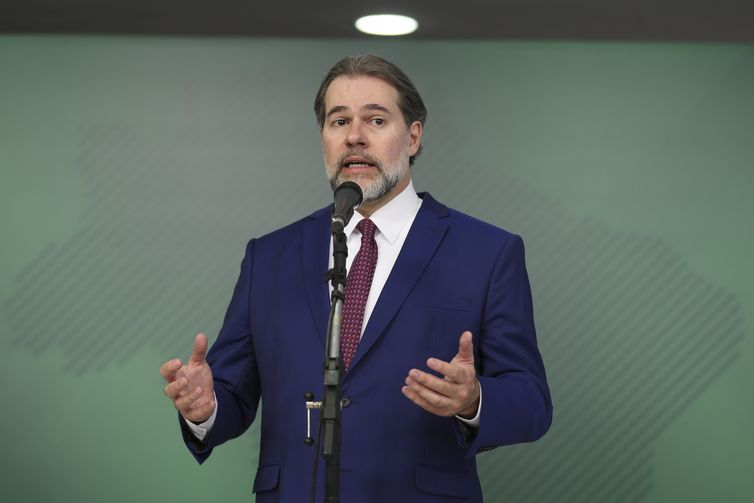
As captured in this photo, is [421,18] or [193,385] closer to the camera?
[193,385]

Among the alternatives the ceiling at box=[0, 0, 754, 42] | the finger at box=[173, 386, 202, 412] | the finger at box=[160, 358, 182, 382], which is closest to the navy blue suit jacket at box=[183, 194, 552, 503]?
the finger at box=[173, 386, 202, 412]

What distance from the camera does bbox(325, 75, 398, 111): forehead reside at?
2604 millimetres

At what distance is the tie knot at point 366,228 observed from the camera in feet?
8.36

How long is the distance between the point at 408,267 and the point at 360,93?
50 cm

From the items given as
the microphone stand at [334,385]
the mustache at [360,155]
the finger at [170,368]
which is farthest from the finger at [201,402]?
the mustache at [360,155]

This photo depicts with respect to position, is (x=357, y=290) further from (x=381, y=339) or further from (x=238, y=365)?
(x=238, y=365)

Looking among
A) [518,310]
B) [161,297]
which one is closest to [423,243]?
[518,310]

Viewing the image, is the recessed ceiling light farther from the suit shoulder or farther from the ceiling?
the suit shoulder

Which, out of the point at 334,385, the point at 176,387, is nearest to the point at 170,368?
the point at 176,387

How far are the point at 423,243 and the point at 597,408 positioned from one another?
2.03 m

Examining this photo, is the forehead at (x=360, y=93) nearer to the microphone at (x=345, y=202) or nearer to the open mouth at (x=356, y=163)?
the open mouth at (x=356, y=163)

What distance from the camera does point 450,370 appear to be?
6.28 ft

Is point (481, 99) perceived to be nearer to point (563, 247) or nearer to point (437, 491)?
point (563, 247)

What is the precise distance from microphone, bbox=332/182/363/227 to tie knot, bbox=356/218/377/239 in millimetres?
510
